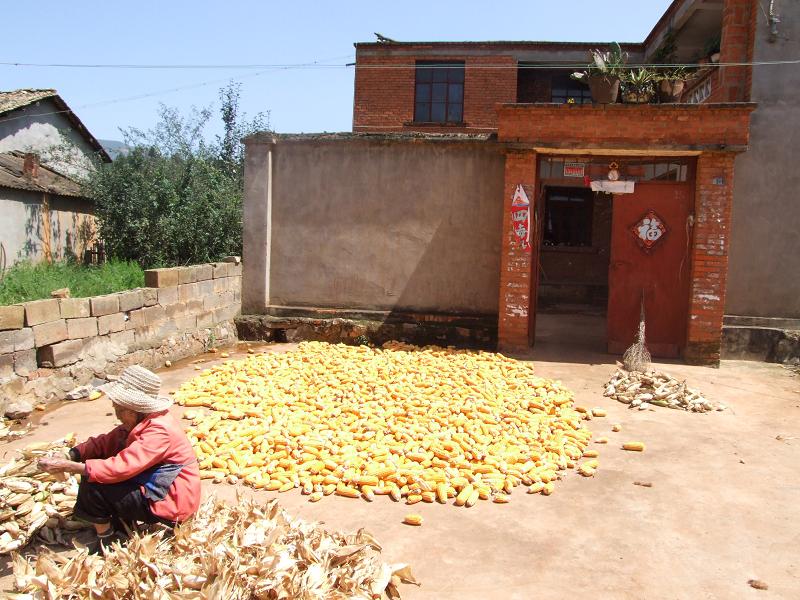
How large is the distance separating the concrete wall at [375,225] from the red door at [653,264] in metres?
1.90

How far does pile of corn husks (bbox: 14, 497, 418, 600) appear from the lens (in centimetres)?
335

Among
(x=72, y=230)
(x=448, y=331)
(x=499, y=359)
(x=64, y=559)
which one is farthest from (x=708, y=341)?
(x=72, y=230)

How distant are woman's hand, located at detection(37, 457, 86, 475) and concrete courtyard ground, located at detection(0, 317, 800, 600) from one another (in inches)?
30.0

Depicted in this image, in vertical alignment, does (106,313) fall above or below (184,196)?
below

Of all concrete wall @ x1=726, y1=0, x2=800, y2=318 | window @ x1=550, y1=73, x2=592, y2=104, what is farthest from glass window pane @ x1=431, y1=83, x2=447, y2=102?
concrete wall @ x1=726, y1=0, x2=800, y2=318

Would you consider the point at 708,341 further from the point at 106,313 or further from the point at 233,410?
the point at 106,313

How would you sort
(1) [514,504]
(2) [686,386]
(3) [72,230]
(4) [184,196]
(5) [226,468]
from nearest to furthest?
1. (1) [514,504]
2. (5) [226,468]
3. (2) [686,386]
4. (4) [184,196]
5. (3) [72,230]

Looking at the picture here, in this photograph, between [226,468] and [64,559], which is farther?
[226,468]

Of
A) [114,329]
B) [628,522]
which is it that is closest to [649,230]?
[628,522]

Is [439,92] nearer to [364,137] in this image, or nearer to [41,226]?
[364,137]

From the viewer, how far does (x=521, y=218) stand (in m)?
9.67

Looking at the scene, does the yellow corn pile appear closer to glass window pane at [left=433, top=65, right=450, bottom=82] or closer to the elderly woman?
the elderly woman

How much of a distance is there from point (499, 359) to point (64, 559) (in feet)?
21.7

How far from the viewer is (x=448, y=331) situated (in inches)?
415
